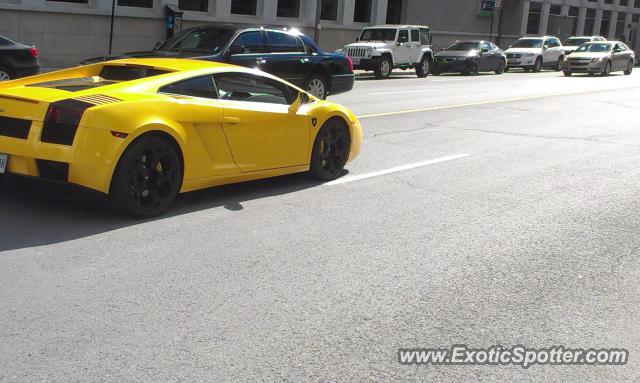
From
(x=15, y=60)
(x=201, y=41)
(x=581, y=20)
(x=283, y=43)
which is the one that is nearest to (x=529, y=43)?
(x=581, y=20)

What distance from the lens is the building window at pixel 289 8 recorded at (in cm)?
3188

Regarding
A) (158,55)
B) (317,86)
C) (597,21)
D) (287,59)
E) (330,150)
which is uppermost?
(597,21)

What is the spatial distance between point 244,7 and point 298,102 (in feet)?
77.2

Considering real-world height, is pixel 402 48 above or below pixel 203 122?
above

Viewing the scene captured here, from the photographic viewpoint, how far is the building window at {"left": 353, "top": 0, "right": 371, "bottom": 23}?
120ft

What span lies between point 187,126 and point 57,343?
2.98 meters

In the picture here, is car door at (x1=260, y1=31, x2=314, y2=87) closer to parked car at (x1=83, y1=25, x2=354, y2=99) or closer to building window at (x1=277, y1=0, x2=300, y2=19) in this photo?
parked car at (x1=83, y1=25, x2=354, y2=99)

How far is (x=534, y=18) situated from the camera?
5334 centimetres

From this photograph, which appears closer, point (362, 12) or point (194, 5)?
point (194, 5)

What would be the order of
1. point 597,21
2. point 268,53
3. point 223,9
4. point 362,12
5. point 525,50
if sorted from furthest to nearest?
Answer: point 597,21 < point 525,50 < point 362,12 < point 223,9 < point 268,53

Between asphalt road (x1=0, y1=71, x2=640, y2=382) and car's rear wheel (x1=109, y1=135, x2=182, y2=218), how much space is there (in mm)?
158

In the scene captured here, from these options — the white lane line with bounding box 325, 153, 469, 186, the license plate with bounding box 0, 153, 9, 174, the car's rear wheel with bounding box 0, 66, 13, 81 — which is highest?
the car's rear wheel with bounding box 0, 66, 13, 81

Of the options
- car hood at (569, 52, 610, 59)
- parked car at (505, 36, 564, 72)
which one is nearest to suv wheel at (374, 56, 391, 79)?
car hood at (569, 52, 610, 59)

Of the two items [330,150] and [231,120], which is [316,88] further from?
[231,120]
